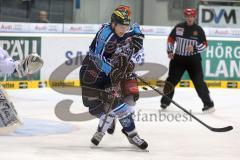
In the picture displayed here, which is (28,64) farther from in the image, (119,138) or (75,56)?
(75,56)

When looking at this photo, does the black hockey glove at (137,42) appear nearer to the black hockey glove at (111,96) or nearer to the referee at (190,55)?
the black hockey glove at (111,96)

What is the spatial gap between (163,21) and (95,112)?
853cm

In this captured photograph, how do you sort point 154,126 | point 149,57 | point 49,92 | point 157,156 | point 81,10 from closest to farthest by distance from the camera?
point 157,156 < point 154,126 < point 49,92 < point 149,57 < point 81,10

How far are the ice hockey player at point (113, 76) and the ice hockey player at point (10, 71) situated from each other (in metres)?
1.59

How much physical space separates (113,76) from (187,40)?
12.0 feet

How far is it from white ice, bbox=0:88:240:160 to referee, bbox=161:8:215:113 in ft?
0.83

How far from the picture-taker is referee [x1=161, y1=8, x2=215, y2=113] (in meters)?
10.8

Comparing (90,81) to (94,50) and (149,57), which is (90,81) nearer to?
(94,50)

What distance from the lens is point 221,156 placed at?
7141mm

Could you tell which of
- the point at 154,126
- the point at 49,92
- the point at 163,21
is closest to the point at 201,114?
the point at 154,126

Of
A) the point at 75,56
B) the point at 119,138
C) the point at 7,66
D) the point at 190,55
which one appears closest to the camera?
the point at 7,66

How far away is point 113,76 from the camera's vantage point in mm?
7371

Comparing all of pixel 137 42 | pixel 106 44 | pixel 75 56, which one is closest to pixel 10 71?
pixel 106 44

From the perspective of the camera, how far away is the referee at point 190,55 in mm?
10773
